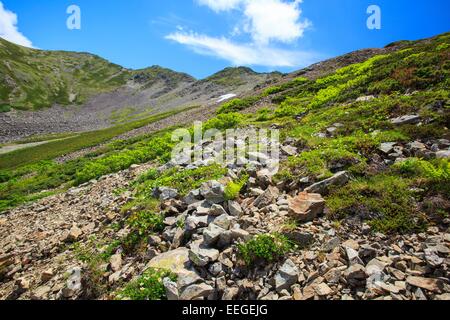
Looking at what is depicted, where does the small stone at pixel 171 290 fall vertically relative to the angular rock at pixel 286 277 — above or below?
below

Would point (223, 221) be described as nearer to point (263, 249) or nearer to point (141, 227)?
point (263, 249)

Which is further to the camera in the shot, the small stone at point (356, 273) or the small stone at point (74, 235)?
the small stone at point (74, 235)

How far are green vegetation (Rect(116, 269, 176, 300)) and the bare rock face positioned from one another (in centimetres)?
378

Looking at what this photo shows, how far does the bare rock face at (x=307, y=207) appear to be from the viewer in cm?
805

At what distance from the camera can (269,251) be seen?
702 centimetres

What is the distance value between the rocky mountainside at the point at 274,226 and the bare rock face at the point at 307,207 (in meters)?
0.04

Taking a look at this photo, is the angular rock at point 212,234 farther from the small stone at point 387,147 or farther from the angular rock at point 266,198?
the small stone at point 387,147

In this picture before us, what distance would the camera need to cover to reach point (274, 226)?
313 inches

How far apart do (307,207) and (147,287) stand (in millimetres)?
4754

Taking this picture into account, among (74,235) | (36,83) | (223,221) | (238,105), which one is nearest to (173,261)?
(223,221)

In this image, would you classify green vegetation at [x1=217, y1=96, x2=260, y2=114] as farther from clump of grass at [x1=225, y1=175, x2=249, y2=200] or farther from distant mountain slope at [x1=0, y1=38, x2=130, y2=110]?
distant mountain slope at [x1=0, y1=38, x2=130, y2=110]

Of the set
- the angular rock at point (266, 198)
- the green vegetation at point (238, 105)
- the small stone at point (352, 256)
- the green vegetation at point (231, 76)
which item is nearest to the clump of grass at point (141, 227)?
the angular rock at point (266, 198)
